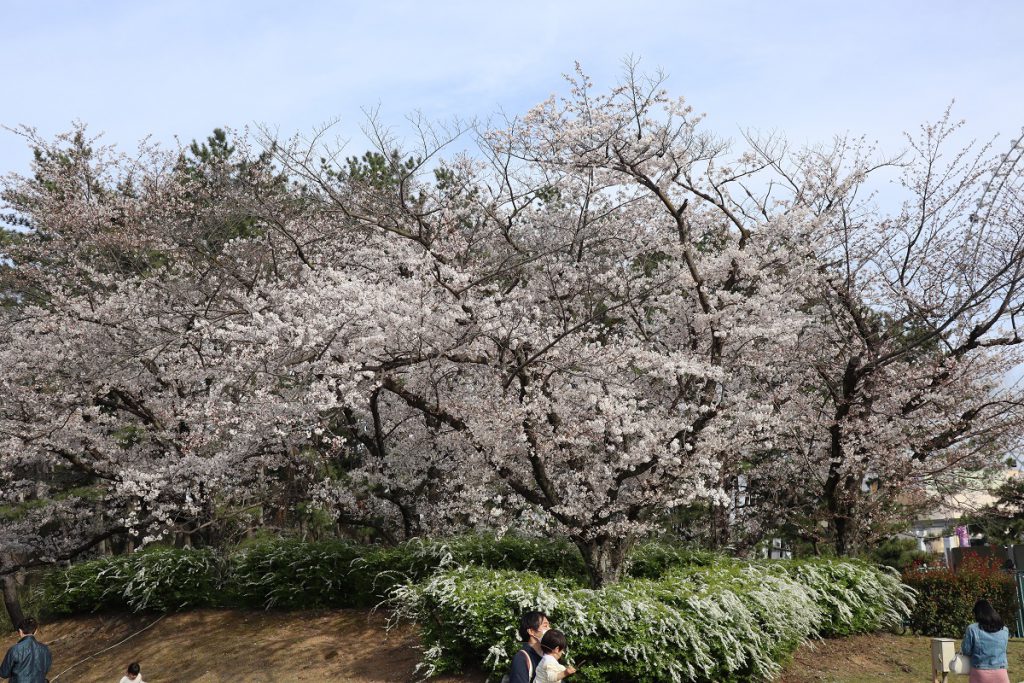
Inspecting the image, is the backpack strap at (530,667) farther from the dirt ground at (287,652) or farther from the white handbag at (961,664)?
the white handbag at (961,664)

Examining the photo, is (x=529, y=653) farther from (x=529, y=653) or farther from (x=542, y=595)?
(x=542, y=595)

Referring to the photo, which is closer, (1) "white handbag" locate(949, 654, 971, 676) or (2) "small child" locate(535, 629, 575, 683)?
(2) "small child" locate(535, 629, 575, 683)

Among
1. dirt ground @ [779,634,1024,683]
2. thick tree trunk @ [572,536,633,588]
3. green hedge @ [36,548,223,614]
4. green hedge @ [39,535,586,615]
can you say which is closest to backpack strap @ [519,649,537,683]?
dirt ground @ [779,634,1024,683]

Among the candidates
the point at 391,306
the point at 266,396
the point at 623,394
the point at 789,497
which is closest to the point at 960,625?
the point at 789,497

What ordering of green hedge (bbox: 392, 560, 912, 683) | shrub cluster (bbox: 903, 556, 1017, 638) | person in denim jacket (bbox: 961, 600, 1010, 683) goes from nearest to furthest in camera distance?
person in denim jacket (bbox: 961, 600, 1010, 683) → green hedge (bbox: 392, 560, 912, 683) → shrub cluster (bbox: 903, 556, 1017, 638)

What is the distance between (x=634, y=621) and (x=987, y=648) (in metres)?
3.22

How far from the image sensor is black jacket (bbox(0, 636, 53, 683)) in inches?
359

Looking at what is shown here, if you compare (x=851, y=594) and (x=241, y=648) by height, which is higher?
(x=851, y=594)

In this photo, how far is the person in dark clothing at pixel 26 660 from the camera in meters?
9.12

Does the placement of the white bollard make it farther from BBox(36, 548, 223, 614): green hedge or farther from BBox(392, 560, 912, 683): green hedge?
BBox(36, 548, 223, 614): green hedge

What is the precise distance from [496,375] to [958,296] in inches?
265

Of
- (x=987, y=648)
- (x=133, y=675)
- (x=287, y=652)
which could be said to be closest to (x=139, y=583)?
(x=287, y=652)

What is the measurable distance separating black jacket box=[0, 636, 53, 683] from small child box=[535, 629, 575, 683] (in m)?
5.68

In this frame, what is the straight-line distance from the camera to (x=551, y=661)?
6559mm
